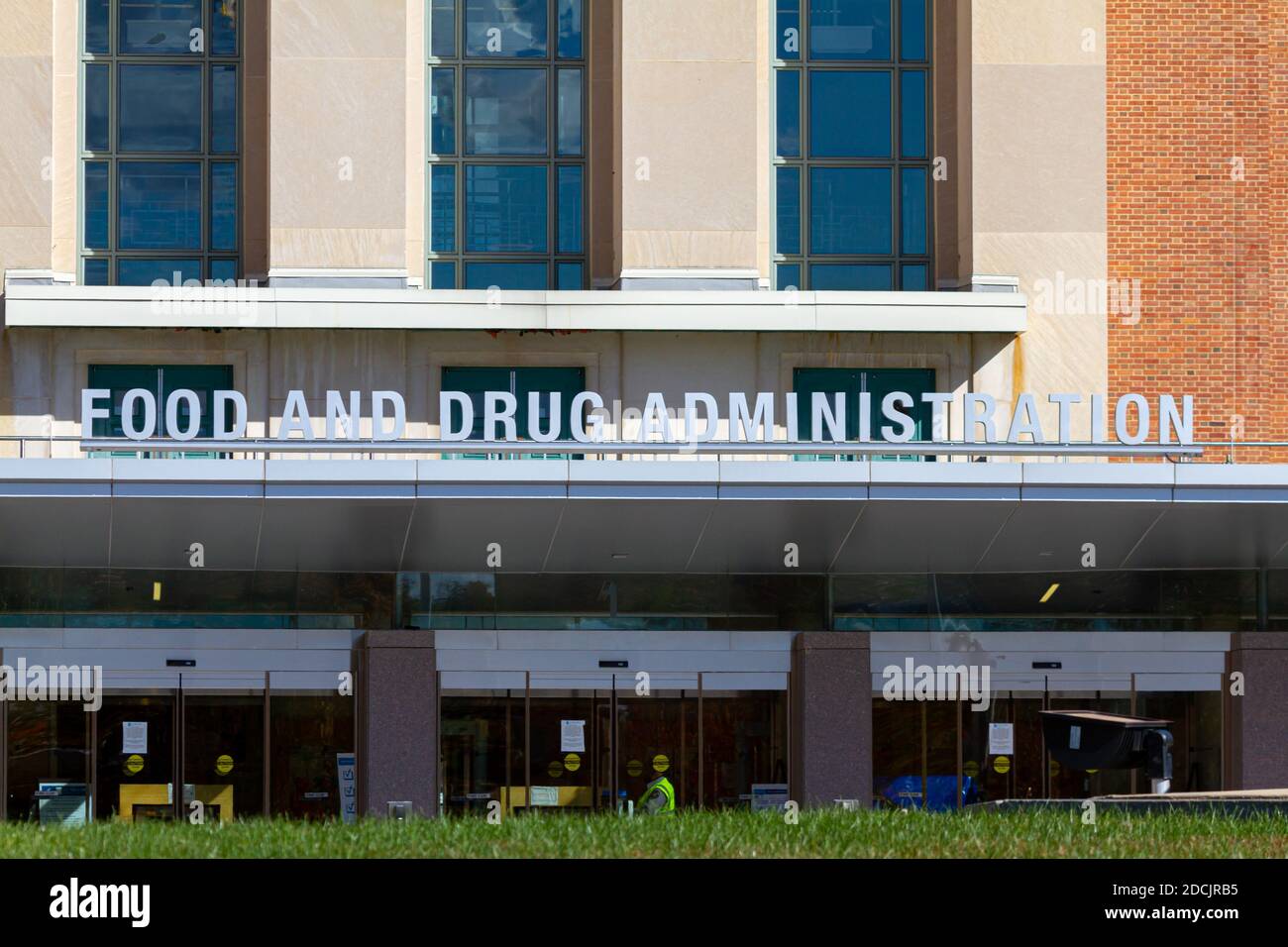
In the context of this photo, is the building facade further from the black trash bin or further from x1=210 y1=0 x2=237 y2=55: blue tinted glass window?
the black trash bin

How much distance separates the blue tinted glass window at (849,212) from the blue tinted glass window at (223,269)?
7.60 metres

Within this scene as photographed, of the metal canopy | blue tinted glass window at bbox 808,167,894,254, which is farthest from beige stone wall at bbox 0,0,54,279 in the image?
blue tinted glass window at bbox 808,167,894,254

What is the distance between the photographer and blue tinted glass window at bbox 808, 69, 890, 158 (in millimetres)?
25922

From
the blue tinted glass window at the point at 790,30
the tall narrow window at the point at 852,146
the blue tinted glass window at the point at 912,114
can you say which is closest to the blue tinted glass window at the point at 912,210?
the tall narrow window at the point at 852,146

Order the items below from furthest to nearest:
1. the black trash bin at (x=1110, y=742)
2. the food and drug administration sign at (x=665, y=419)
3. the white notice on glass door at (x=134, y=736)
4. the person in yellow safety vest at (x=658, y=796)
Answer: the white notice on glass door at (x=134, y=736) → the person in yellow safety vest at (x=658, y=796) → the food and drug administration sign at (x=665, y=419) → the black trash bin at (x=1110, y=742)

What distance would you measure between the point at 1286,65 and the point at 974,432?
7256mm

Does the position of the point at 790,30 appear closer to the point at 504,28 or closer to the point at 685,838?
the point at 504,28

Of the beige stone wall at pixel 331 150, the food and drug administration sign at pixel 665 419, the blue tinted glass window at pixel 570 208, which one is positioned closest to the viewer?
the food and drug administration sign at pixel 665 419

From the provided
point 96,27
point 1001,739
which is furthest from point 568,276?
point 1001,739

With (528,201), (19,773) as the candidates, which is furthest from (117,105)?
(19,773)

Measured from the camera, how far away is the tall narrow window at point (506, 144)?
25.5 m

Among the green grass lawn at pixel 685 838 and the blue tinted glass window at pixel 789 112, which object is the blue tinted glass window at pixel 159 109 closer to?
the blue tinted glass window at pixel 789 112

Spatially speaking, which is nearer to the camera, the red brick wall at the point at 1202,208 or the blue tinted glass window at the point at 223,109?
the red brick wall at the point at 1202,208

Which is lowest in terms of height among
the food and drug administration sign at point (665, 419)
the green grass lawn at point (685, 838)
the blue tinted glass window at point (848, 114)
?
the green grass lawn at point (685, 838)
